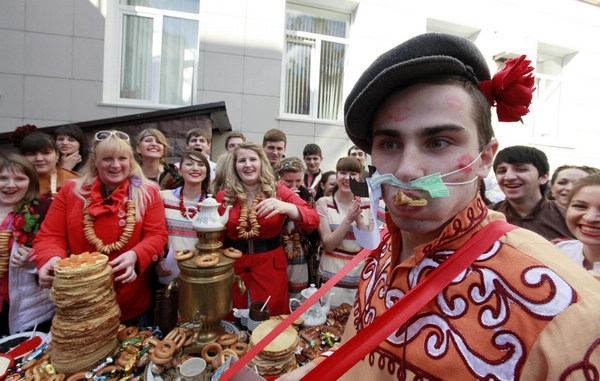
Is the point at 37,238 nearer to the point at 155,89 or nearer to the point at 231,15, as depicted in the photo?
the point at 155,89

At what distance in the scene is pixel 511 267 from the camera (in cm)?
67

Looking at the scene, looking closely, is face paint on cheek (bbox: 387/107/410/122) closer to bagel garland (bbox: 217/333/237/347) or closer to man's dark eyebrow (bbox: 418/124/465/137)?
man's dark eyebrow (bbox: 418/124/465/137)

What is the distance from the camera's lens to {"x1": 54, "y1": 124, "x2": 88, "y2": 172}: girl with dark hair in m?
3.46

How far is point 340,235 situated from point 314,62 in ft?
19.6

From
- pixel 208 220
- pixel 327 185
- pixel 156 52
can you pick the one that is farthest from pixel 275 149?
pixel 156 52

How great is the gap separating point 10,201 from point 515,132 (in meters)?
10.9

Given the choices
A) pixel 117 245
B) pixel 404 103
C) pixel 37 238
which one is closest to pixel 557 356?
pixel 404 103

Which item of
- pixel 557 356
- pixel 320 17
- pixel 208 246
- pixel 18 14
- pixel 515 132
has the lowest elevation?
pixel 208 246

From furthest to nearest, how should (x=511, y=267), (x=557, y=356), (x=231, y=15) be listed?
1. (x=231, y=15)
2. (x=511, y=267)
3. (x=557, y=356)

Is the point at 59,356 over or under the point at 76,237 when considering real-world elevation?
under

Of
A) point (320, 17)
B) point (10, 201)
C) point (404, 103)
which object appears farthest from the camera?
point (320, 17)

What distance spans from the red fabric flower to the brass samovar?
1.84 metres

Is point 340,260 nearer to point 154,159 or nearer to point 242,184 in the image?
point 242,184

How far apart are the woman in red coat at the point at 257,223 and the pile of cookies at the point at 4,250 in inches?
67.0
